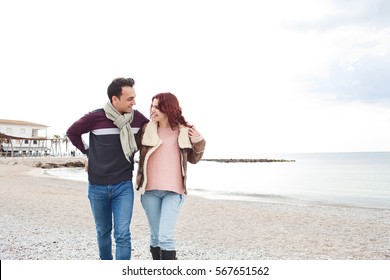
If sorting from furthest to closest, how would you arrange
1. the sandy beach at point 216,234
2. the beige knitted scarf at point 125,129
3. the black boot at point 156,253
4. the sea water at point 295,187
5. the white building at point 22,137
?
Answer: the white building at point 22,137 → the sea water at point 295,187 → the sandy beach at point 216,234 → the black boot at point 156,253 → the beige knitted scarf at point 125,129

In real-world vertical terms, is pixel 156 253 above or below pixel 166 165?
below

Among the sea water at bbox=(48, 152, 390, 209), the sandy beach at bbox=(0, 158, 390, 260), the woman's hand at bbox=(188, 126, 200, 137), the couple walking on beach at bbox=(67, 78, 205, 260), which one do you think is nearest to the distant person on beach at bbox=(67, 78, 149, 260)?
the couple walking on beach at bbox=(67, 78, 205, 260)

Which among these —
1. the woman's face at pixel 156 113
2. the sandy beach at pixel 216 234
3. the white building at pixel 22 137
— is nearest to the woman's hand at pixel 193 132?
the woman's face at pixel 156 113

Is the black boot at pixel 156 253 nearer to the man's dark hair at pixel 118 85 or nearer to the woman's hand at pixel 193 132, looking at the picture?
the woman's hand at pixel 193 132

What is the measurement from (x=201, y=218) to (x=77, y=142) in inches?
258

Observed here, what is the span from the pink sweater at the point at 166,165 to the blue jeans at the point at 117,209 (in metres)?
0.22

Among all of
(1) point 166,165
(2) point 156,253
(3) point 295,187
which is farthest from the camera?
(3) point 295,187

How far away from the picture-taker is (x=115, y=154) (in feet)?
12.2

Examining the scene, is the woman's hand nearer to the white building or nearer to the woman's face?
the woman's face

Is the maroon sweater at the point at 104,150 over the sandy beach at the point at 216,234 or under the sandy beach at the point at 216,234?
over

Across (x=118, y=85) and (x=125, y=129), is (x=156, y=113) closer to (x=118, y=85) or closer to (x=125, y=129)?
(x=125, y=129)

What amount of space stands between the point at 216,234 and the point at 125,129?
471cm

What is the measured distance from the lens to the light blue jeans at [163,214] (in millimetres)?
3664

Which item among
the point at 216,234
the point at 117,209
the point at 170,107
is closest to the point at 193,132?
the point at 170,107
